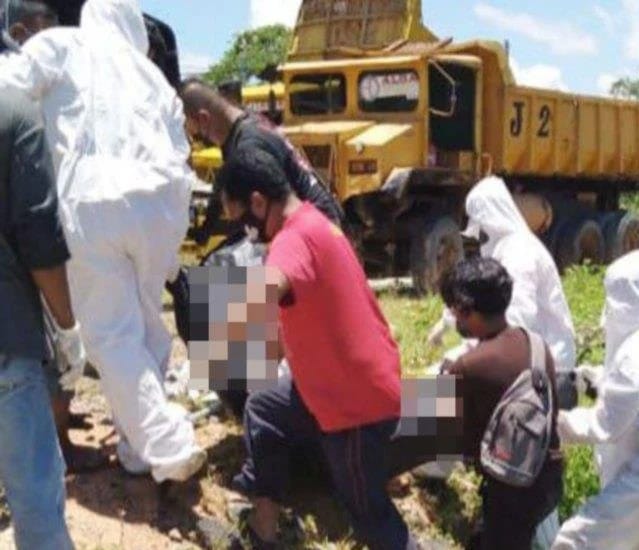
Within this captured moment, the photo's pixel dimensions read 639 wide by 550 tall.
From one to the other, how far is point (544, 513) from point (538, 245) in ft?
4.49

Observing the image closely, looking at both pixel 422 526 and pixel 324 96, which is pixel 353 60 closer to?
pixel 324 96

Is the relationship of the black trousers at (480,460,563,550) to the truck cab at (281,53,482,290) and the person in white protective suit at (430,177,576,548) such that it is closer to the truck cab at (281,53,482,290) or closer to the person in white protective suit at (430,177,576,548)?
the person in white protective suit at (430,177,576,548)

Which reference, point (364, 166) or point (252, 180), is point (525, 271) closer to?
point (252, 180)

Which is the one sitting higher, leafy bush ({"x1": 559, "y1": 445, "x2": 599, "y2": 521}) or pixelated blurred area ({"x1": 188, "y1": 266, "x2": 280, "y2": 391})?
pixelated blurred area ({"x1": 188, "y1": 266, "x2": 280, "y2": 391})

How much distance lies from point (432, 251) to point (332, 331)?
28.6 ft

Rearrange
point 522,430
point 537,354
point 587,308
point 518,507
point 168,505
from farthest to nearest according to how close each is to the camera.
A: point 587,308
point 168,505
point 518,507
point 537,354
point 522,430

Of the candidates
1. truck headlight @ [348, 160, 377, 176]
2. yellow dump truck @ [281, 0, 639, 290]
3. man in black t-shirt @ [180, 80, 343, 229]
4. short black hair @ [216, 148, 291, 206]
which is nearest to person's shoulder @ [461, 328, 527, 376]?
short black hair @ [216, 148, 291, 206]

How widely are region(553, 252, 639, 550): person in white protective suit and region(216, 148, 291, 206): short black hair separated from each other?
1386mm

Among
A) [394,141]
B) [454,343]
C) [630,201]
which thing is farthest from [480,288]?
[630,201]

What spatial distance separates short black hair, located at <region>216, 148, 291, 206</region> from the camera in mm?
3781

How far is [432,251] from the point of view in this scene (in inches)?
494

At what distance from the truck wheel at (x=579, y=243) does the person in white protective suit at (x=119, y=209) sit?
1140 cm

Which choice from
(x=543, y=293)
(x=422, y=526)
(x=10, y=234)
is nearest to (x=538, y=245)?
(x=543, y=293)

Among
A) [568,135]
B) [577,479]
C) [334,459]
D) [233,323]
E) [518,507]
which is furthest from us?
[568,135]
